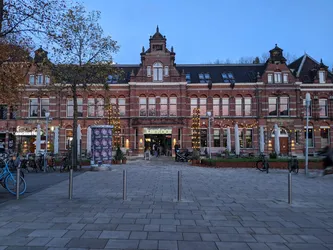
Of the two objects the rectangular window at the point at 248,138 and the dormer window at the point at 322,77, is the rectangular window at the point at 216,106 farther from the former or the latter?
the dormer window at the point at 322,77

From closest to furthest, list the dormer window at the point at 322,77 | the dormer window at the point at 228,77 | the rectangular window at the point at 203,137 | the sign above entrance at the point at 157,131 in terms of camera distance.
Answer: the sign above entrance at the point at 157,131 → the rectangular window at the point at 203,137 → the dormer window at the point at 322,77 → the dormer window at the point at 228,77

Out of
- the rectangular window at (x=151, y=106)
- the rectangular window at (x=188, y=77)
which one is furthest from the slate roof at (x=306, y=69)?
the rectangular window at (x=151, y=106)

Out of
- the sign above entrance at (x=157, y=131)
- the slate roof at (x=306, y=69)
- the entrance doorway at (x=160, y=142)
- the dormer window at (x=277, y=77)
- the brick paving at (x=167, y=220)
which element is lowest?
the brick paving at (x=167, y=220)

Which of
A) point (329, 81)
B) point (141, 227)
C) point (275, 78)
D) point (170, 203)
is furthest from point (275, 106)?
point (141, 227)

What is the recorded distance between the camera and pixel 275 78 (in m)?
34.7

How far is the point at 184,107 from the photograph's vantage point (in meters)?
33.7

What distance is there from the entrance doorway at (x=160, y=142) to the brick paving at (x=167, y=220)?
24474 millimetres

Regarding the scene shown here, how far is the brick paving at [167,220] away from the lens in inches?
176

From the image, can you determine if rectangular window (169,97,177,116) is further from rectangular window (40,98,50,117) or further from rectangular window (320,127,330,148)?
rectangular window (320,127,330,148)

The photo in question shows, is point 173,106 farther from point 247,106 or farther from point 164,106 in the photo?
point 247,106

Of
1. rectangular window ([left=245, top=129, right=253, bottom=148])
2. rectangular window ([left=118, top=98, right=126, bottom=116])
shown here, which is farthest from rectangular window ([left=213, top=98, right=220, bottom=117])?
rectangular window ([left=118, top=98, right=126, bottom=116])

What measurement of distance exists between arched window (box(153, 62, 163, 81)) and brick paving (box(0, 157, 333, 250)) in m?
25.7

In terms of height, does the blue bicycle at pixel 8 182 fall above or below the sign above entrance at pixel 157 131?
below

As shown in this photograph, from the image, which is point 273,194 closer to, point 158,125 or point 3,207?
point 3,207
